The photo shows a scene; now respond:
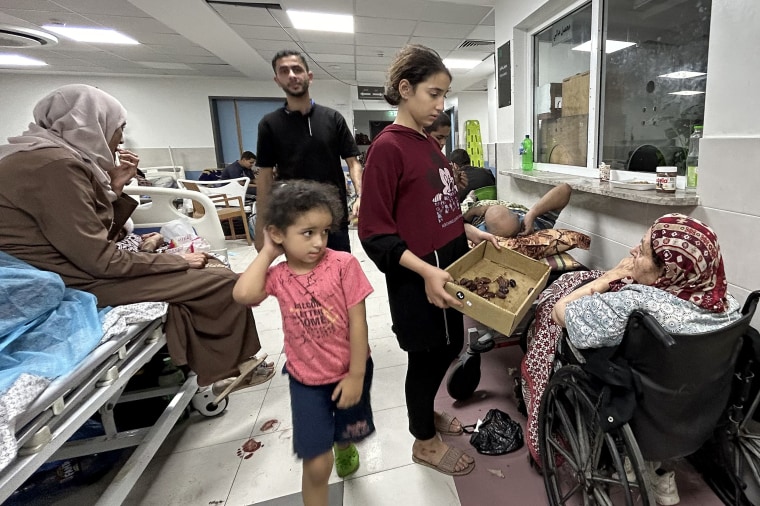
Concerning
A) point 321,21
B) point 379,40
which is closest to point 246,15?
point 321,21

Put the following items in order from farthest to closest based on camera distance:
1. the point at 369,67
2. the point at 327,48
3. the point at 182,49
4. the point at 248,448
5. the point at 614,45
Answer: the point at 369,67 < the point at 327,48 < the point at 182,49 < the point at 614,45 < the point at 248,448

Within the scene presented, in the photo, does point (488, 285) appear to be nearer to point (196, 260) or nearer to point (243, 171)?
point (196, 260)

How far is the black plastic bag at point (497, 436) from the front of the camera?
1.59 meters

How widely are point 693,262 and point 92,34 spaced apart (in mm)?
A: 6557

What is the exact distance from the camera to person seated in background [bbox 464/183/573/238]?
7.06 ft

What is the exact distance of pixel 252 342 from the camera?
1.72 meters

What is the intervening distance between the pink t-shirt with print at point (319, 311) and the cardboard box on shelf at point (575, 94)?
217 cm

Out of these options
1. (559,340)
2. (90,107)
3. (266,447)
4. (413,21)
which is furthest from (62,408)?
(413,21)

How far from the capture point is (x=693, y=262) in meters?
0.99

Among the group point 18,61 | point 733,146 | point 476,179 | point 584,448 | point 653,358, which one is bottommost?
point 584,448

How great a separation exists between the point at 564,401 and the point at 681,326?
1.46ft

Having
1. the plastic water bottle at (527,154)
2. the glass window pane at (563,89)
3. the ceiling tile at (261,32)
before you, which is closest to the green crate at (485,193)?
the plastic water bottle at (527,154)

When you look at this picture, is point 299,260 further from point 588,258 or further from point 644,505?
point 588,258

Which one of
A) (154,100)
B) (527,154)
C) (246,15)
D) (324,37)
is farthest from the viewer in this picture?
(154,100)
